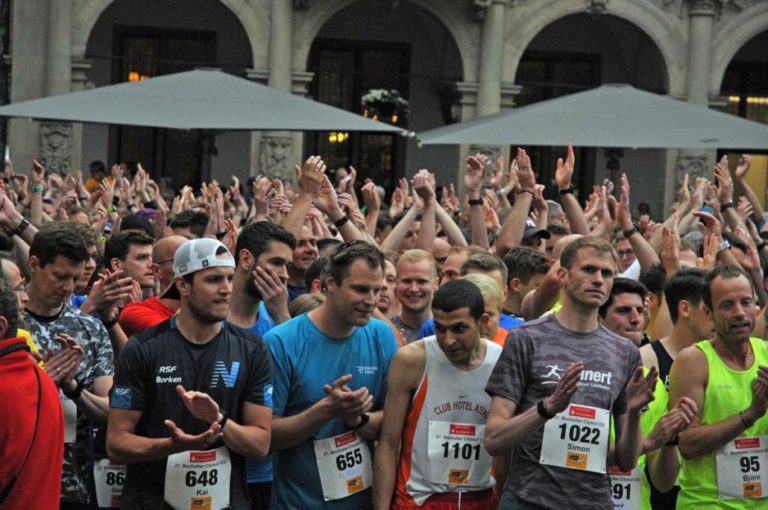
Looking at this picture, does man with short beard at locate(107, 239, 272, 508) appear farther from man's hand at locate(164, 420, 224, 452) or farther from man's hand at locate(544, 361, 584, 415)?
man's hand at locate(544, 361, 584, 415)

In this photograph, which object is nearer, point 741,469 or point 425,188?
point 741,469

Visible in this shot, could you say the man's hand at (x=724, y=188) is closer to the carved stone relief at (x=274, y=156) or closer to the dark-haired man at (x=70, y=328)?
the dark-haired man at (x=70, y=328)

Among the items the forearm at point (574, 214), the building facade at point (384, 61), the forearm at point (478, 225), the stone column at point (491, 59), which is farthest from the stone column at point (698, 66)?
the forearm at point (478, 225)

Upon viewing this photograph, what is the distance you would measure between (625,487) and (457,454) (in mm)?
898

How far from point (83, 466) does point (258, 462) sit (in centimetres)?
79

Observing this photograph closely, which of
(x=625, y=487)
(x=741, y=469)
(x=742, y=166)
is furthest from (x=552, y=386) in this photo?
(x=742, y=166)

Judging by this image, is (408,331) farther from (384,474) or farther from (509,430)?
(509,430)

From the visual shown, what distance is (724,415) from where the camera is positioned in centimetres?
645

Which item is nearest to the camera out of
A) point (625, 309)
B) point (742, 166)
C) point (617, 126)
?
point (625, 309)

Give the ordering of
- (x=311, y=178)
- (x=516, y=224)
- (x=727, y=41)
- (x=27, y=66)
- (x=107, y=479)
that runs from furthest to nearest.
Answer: (x=727, y=41)
(x=27, y=66)
(x=516, y=224)
(x=311, y=178)
(x=107, y=479)

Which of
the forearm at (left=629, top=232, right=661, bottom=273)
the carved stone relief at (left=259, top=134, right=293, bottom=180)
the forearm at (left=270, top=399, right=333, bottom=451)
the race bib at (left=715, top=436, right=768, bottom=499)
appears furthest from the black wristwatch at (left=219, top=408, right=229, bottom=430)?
the carved stone relief at (left=259, top=134, right=293, bottom=180)

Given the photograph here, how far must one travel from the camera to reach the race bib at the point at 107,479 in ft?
21.3

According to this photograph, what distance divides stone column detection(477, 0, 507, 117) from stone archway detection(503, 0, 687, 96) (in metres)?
0.32

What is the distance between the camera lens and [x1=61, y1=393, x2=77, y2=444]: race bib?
6246 millimetres
